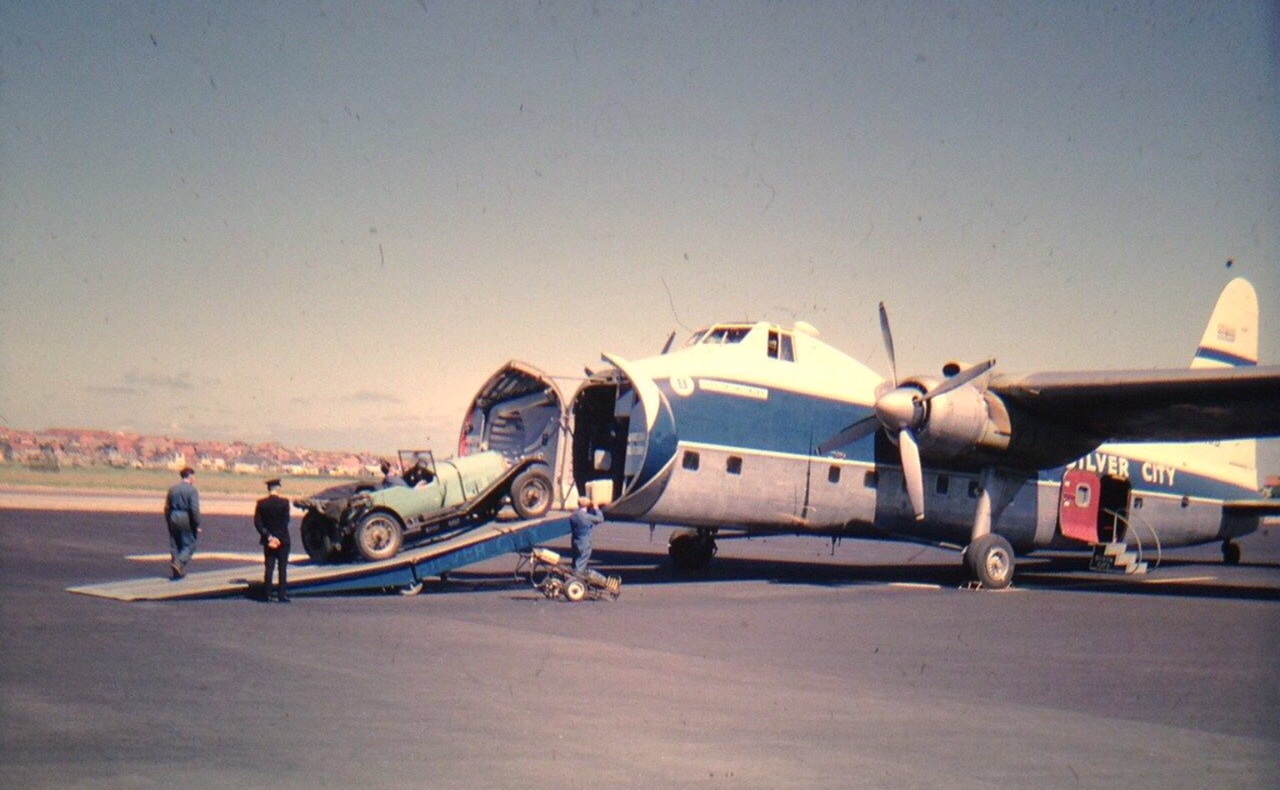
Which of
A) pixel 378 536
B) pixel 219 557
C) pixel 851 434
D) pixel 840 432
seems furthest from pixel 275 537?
pixel 851 434

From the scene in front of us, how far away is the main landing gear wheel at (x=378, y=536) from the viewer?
660 inches

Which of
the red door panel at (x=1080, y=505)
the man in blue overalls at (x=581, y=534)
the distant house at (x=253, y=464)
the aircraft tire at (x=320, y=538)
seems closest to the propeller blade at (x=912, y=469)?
the red door panel at (x=1080, y=505)

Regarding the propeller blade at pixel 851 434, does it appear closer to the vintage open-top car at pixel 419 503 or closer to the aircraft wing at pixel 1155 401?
the aircraft wing at pixel 1155 401

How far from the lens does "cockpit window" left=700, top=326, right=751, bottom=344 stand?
64.5 ft

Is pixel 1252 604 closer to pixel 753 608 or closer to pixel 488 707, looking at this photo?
pixel 753 608

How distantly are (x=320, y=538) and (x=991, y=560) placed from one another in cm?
1239

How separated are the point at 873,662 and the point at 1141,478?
16061 mm

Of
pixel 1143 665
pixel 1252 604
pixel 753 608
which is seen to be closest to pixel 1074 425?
pixel 1252 604

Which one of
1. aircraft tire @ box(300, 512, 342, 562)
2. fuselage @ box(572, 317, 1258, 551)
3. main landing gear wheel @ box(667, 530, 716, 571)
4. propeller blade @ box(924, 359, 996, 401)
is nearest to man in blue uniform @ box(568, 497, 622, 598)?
fuselage @ box(572, 317, 1258, 551)

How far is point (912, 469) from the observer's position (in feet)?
63.7

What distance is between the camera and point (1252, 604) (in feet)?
60.8

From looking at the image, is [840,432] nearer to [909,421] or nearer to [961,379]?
[909,421]

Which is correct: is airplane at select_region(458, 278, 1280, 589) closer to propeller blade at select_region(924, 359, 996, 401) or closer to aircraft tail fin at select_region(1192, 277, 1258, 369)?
propeller blade at select_region(924, 359, 996, 401)

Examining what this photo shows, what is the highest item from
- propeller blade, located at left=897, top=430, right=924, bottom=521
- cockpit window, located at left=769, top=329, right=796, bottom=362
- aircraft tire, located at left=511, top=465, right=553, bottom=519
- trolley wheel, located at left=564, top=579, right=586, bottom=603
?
cockpit window, located at left=769, top=329, right=796, bottom=362
